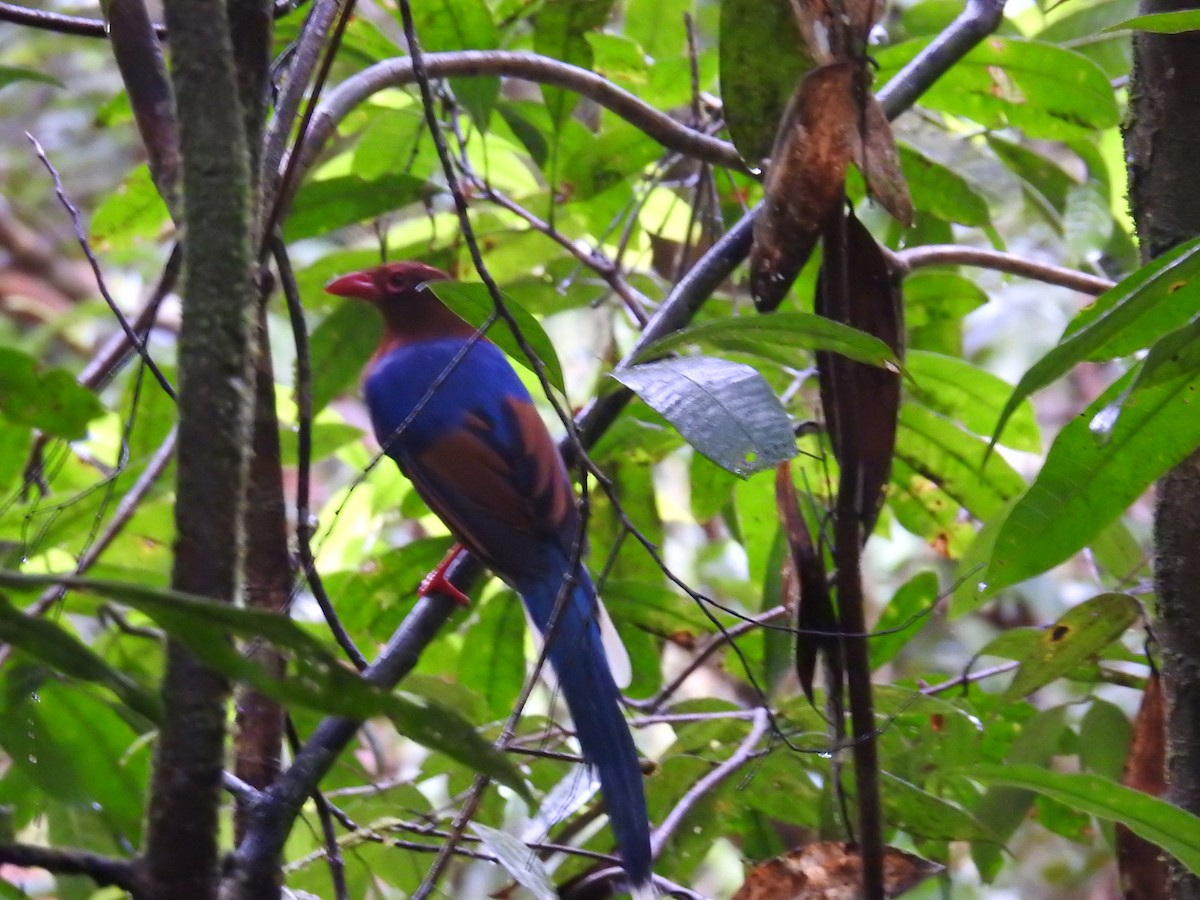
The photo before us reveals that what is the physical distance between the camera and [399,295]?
2580 millimetres

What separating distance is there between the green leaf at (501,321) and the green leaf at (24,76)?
2.48ft

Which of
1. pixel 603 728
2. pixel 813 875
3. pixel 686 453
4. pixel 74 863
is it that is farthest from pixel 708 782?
pixel 686 453

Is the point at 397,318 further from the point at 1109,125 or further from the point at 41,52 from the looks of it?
the point at 41,52

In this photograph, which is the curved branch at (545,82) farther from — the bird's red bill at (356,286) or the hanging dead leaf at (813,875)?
the hanging dead leaf at (813,875)

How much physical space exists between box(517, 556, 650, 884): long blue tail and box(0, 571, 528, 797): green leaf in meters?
0.78

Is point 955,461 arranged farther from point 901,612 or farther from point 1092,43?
point 1092,43

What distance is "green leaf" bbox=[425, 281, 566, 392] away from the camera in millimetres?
1383

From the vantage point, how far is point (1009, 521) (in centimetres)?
136

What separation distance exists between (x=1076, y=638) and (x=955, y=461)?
0.60 metres

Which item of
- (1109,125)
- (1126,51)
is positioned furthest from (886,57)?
(1126,51)

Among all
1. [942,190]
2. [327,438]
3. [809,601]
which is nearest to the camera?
[809,601]

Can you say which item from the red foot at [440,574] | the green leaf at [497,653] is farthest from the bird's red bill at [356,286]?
the green leaf at [497,653]

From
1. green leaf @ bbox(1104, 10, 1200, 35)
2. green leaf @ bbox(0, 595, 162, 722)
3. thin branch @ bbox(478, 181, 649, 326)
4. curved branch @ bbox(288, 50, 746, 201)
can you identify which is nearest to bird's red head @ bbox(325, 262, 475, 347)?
thin branch @ bbox(478, 181, 649, 326)

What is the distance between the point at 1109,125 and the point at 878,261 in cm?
100
